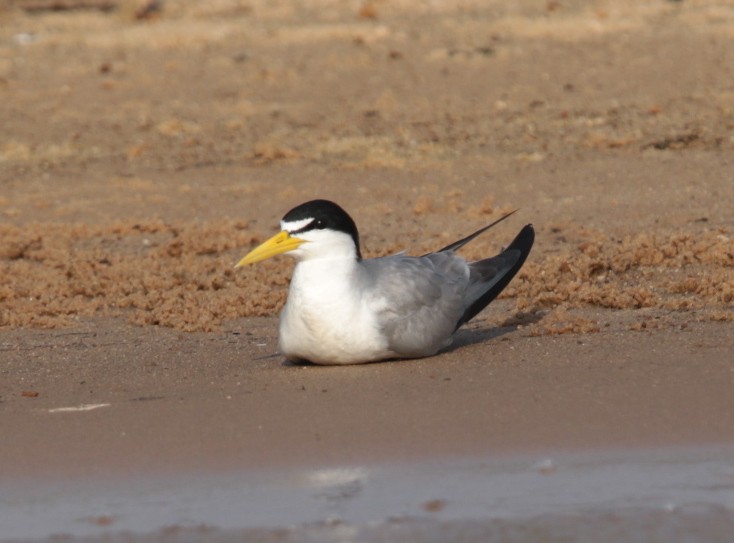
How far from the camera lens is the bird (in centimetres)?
700

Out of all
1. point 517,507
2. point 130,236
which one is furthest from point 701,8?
point 517,507

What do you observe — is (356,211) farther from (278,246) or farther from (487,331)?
(278,246)

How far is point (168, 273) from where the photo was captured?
9.81 meters

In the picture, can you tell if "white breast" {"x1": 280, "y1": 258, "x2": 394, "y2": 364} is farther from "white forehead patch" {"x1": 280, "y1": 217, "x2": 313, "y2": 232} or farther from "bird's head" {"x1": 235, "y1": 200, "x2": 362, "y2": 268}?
"white forehead patch" {"x1": 280, "y1": 217, "x2": 313, "y2": 232}

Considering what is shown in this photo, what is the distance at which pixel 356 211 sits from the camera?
11.6 metres

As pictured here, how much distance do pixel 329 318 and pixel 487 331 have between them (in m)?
1.37

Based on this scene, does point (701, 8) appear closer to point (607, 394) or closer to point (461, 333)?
point (461, 333)

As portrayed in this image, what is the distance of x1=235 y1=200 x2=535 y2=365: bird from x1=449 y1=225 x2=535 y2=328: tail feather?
300mm

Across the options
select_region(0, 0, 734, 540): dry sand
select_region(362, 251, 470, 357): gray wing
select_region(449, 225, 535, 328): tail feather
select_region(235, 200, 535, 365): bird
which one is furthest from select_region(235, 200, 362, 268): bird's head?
select_region(449, 225, 535, 328): tail feather

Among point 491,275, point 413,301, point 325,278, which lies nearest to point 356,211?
point 491,275

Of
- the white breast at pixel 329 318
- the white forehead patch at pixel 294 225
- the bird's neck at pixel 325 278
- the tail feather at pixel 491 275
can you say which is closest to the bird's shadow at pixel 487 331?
the tail feather at pixel 491 275

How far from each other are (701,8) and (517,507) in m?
13.4

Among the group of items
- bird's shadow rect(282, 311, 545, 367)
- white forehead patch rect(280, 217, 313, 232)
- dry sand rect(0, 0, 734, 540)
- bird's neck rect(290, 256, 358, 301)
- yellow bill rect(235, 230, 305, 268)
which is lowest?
bird's shadow rect(282, 311, 545, 367)

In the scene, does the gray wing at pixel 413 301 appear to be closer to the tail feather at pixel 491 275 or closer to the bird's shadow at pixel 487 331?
the tail feather at pixel 491 275
